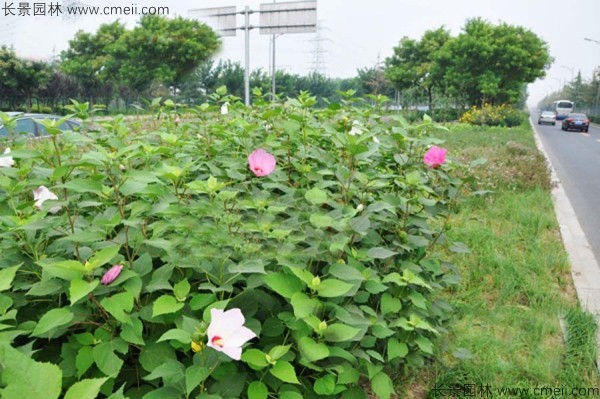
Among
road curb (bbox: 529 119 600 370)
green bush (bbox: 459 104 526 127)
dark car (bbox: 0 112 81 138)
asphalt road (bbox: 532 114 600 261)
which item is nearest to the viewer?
dark car (bbox: 0 112 81 138)

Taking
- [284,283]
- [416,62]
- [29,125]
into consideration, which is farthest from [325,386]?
[416,62]

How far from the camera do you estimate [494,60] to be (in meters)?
31.3

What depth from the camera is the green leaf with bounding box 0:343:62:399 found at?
2.18 ft

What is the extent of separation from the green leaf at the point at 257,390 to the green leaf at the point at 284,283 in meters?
0.21

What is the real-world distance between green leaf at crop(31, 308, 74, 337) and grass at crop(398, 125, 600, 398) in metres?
1.38

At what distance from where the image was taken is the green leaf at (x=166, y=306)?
1.05 meters

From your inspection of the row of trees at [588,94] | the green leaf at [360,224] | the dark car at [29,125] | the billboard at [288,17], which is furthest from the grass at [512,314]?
the row of trees at [588,94]

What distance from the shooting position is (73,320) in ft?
3.58

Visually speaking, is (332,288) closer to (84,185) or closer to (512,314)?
(84,185)

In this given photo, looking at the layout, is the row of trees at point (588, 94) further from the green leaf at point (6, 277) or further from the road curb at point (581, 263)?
the green leaf at point (6, 277)

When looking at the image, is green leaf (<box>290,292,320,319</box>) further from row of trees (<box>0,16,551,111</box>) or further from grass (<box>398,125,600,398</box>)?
row of trees (<box>0,16,551,111</box>)

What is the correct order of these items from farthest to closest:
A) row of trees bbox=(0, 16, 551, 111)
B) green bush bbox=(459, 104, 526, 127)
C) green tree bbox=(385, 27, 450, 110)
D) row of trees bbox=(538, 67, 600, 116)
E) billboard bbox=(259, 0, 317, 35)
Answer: row of trees bbox=(538, 67, 600, 116) < green tree bbox=(385, 27, 450, 110) < row of trees bbox=(0, 16, 551, 111) < green bush bbox=(459, 104, 526, 127) < billboard bbox=(259, 0, 317, 35)

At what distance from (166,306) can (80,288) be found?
180 millimetres

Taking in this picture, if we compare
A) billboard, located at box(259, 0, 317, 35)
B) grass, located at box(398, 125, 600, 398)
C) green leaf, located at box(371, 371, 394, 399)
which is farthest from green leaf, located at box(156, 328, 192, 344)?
billboard, located at box(259, 0, 317, 35)
